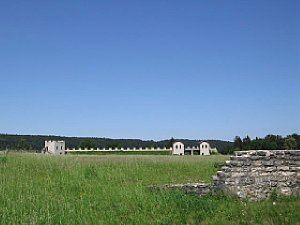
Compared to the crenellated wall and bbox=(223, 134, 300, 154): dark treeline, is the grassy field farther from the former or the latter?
bbox=(223, 134, 300, 154): dark treeline

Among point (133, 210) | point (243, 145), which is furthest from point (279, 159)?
point (243, 145)

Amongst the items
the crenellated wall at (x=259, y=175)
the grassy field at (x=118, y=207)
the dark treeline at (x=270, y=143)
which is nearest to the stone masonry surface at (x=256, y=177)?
the crenellated wall at (x=259, y=175)

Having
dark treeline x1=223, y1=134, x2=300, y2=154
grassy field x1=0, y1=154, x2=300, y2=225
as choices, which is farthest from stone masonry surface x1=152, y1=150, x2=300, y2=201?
dark treeline x1=223, y1=134, x2=300, y2=154

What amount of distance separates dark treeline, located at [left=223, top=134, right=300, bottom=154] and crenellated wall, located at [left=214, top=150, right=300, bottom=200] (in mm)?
51735

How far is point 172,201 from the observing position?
503 inches

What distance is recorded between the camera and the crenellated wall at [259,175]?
14438 mm

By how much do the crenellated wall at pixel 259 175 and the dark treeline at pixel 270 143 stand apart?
5173 centimetres

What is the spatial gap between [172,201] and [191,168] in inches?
494

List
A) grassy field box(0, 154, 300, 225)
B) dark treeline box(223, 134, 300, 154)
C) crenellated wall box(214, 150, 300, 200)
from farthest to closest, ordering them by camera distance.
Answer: dark treeline box(223, 134, 300, 154) → crenellated wall box(214, 150, 300, 200) → grassy field box(0, 154, 300, 225)

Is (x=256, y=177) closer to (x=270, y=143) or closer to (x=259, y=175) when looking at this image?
(x=259, y=175)

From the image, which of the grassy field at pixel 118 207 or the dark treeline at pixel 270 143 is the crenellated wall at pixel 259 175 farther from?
the dark treeline at pixel 270 143

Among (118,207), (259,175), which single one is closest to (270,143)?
(259,175)

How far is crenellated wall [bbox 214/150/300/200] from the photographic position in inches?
568

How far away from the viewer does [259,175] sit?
14586mm
